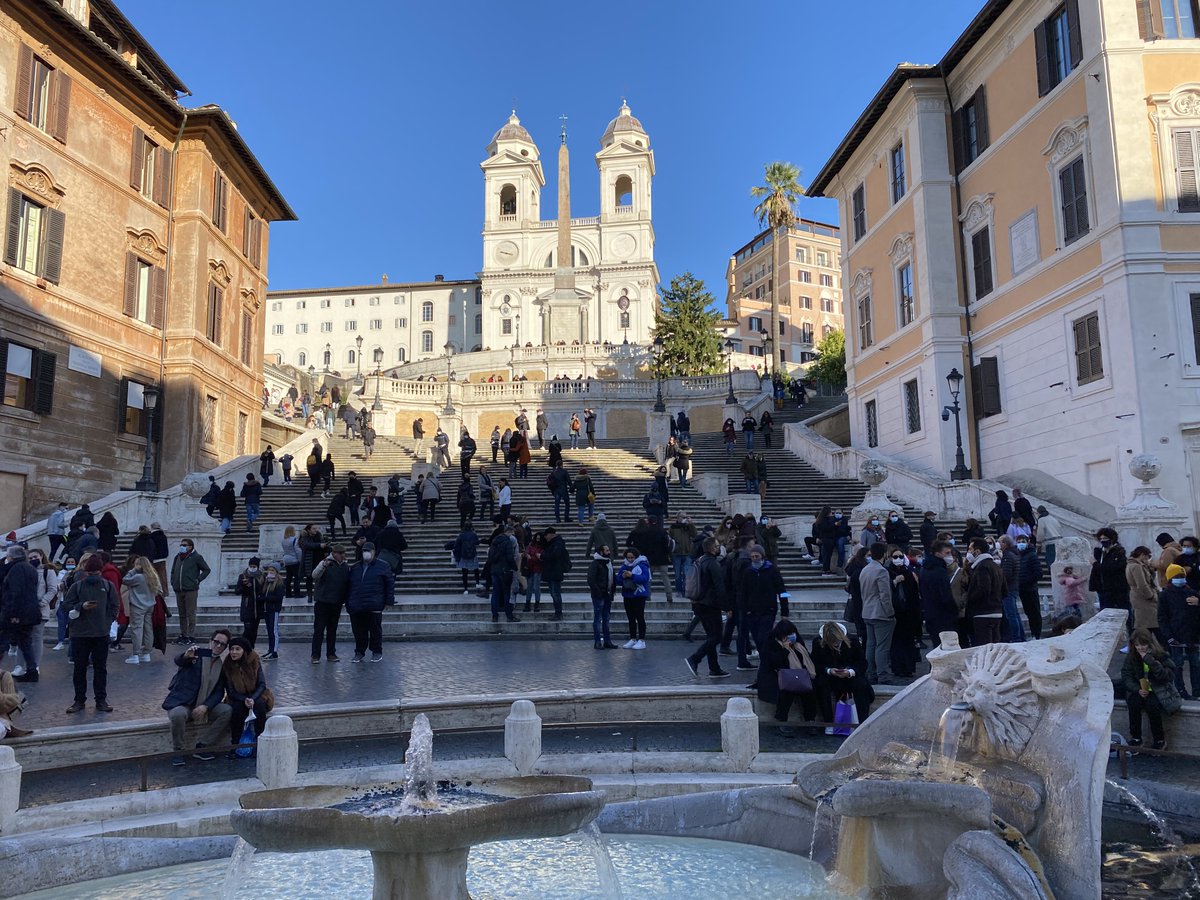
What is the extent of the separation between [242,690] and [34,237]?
1992cm

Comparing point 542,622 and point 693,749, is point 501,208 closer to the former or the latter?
point 542,622

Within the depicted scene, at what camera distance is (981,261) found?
23.7 m

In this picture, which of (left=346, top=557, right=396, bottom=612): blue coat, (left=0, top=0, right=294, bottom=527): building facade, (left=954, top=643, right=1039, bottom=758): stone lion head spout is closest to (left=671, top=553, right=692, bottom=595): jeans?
(left=346, top=557, right=396, bottom=612): blue coat

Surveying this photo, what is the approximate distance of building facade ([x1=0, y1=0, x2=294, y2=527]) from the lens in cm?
2205

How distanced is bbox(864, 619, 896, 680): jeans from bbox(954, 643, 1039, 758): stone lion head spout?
5.35m

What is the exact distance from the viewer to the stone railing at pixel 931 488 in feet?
57.6

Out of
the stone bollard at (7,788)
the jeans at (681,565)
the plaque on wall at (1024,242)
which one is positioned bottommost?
the stone bollard at (7,788)

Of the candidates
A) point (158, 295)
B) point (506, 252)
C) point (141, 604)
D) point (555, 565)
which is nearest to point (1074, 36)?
point (555, 565)

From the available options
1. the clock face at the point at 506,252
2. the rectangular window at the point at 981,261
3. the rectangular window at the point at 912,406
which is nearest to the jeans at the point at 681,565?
the rectangular window at the point at 912,406

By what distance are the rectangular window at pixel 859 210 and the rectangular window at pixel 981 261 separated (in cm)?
620

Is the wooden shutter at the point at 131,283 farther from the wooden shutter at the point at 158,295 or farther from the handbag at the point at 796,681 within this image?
the handbag at the point at 796,681

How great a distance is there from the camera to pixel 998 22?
22.6 meters

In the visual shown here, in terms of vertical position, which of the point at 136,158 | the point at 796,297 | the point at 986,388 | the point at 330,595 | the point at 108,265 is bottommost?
the point at 330,595

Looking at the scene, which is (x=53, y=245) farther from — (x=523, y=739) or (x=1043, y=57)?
(x=1043, y=57)
